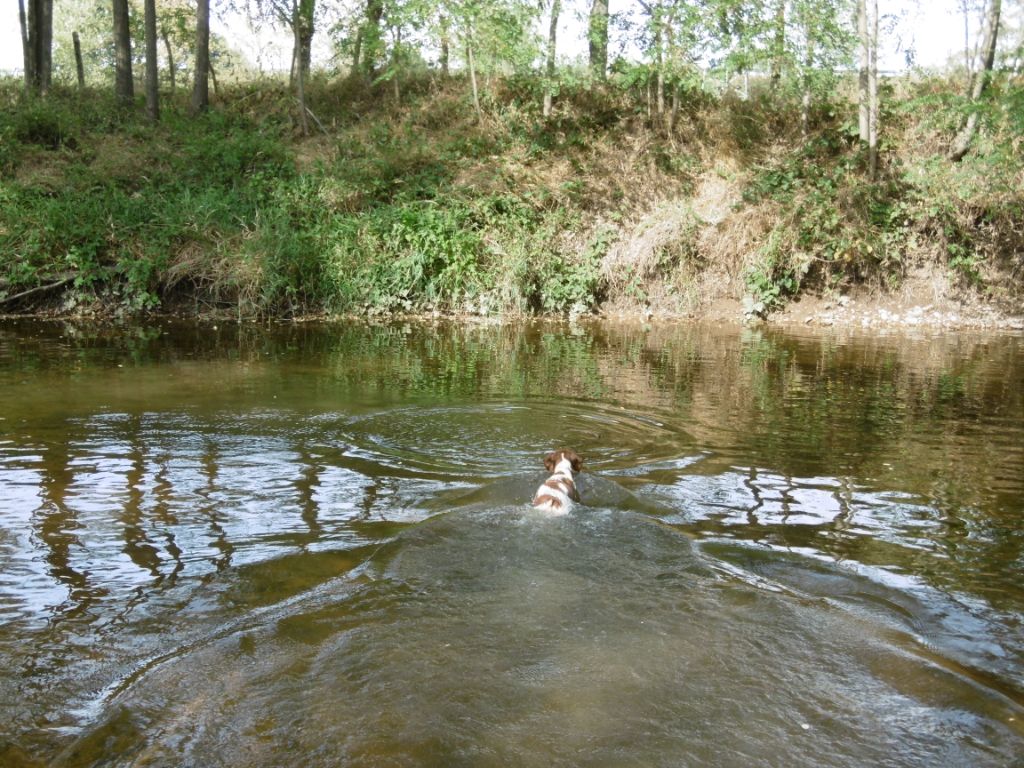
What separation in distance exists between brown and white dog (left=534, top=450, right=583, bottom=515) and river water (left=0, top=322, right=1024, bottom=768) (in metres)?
0.10

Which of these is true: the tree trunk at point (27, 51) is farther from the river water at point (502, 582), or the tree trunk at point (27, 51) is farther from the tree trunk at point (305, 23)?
the river water at point (502, 582)

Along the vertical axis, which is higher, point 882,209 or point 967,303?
point 882,209

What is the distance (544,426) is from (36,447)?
14.2ft

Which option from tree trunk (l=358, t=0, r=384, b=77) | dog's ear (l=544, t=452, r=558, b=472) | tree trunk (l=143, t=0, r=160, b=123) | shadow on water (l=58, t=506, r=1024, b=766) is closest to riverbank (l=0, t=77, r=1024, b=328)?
tree trunk (l=143, t=0, r=160, b=123)

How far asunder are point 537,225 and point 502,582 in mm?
15934

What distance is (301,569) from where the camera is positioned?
442 cm

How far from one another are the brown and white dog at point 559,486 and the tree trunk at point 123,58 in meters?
23.0

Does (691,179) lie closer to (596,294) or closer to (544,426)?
(596,294)

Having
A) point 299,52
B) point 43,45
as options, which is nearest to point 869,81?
point 299,52

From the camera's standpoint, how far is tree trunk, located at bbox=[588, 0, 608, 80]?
843 inches

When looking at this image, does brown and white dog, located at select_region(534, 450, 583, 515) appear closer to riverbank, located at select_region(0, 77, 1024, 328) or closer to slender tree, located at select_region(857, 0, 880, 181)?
riverbank, located at select_region(0, 77, 1024, 328)

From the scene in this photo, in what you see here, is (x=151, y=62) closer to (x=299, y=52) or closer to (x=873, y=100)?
(x=299, y=52)

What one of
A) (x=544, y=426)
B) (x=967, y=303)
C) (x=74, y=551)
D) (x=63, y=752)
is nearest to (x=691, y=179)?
(x=967, y=303)

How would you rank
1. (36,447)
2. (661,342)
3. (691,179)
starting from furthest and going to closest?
1. (691,179)
2. (661,342)
3. (36,447)
